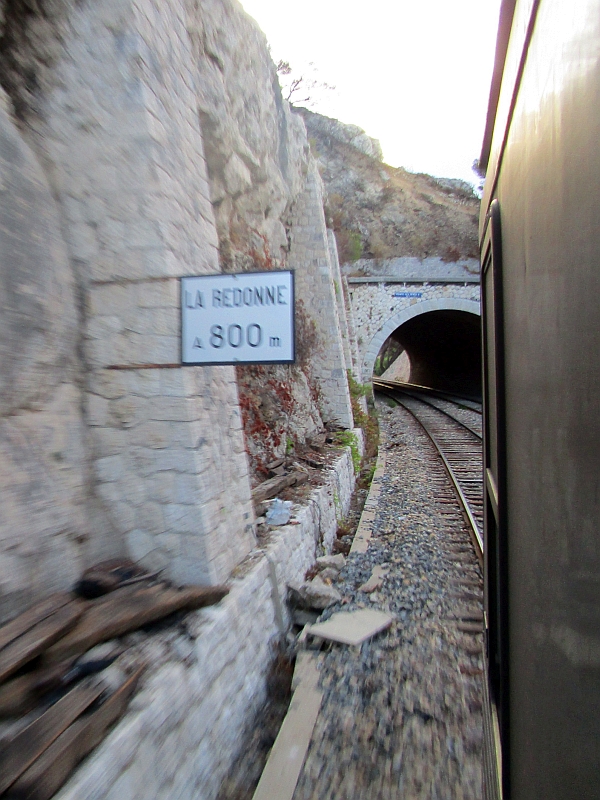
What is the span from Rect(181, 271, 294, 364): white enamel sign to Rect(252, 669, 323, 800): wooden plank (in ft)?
7.88

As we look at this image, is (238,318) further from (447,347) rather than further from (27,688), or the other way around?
(447,347)

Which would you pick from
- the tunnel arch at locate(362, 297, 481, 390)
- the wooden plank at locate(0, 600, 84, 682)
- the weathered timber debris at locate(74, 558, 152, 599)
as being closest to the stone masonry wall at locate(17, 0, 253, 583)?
the weathered timber debris at locate(74, 558, 152, 599)

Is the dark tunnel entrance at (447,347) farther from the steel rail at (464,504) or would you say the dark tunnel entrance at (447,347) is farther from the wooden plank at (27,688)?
the wooden plank at (27,688)

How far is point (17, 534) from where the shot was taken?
3.04 metres

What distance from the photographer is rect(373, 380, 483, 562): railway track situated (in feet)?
24.9

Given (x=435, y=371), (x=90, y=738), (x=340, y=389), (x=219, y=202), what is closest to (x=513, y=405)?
(x=90, y=738)

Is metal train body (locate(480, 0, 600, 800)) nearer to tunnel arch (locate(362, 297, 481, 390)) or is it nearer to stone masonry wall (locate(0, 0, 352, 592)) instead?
stone masonry wall (locate(0, 0, 352, 592))

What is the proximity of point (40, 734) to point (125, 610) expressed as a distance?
3.20 ft

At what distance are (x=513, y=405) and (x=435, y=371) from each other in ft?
97.8

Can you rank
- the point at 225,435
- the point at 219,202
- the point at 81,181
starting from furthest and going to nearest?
the point at 219,202, the point at 225,435, the point at 81,181

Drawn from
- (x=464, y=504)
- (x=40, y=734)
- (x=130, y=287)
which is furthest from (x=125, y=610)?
(x=464, y=504)

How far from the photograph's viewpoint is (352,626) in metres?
4.44

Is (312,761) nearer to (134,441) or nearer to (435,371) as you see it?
(134,441)

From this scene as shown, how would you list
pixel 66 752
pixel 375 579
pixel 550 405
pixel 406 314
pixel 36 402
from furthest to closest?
pixel 406 314 → pixel 375 579 → pixel 36 402 → pixel 66 752 → pixel 550 405
